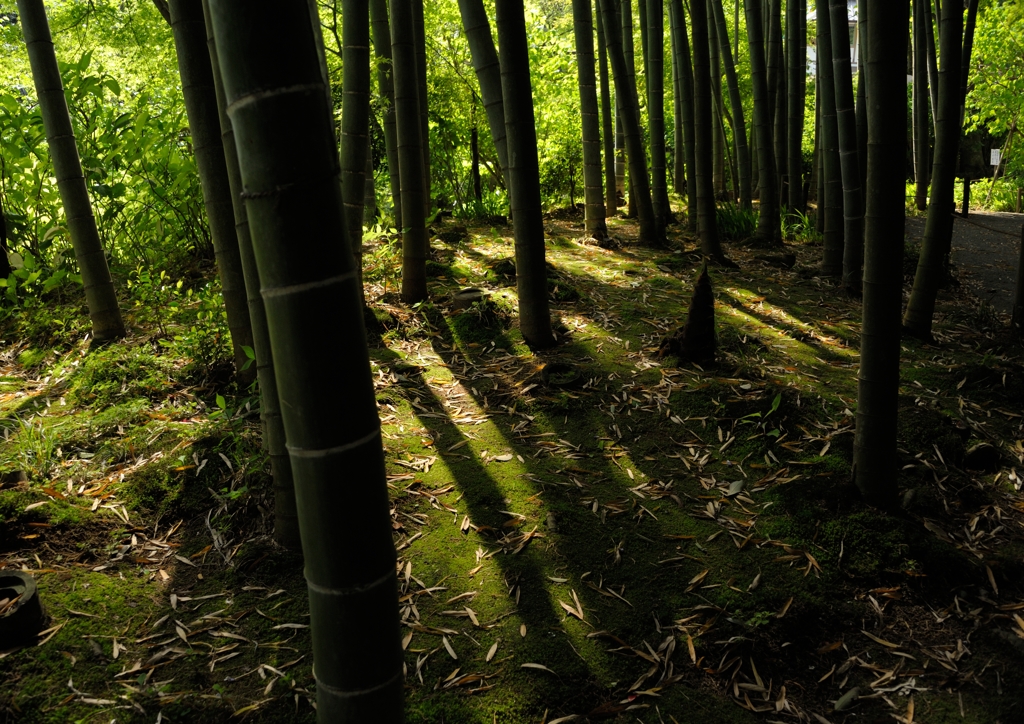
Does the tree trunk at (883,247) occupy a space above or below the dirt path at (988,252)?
above

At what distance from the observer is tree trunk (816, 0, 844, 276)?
18.8 ft

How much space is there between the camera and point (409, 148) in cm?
455

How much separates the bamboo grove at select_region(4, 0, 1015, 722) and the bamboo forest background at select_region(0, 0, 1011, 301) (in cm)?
10

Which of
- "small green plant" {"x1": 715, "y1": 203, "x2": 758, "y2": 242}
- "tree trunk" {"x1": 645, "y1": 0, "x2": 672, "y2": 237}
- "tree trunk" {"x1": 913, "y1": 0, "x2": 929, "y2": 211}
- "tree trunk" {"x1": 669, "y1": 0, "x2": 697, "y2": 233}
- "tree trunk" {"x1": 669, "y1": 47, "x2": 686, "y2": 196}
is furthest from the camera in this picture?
"small green plant" {"x1": 715, "y1": 203, "x2": 758, "y2": 242}

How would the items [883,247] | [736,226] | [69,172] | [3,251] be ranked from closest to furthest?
[883,247] → [69,172] → [3,251] → [736,226]

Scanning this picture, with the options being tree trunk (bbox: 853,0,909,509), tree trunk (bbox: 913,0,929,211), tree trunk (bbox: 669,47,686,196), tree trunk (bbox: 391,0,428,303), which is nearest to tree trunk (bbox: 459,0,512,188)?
tree trunk (bbox: 391,0,428,303)

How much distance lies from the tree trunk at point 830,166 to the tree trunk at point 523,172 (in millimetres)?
3052

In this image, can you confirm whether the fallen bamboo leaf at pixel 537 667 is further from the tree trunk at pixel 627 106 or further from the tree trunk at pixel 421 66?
the tree trunk at pixel 627 106

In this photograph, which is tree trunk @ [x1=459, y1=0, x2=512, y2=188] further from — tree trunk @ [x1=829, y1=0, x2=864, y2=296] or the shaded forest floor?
tree trunk @ [x1=829, y1=0, x2=864, y2=296]

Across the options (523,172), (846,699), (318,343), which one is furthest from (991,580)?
(523,172)

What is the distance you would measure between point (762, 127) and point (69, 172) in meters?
5.96

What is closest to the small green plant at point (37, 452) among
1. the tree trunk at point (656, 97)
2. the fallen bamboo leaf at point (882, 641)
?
the fallen bamboo leaf at point (882, 641)

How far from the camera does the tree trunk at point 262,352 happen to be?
198 centimetres

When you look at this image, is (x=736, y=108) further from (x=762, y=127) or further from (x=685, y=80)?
(x=685, y=80)
